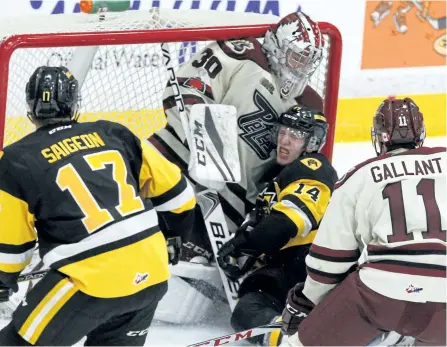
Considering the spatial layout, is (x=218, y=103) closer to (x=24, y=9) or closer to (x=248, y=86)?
(x=248, y=86)

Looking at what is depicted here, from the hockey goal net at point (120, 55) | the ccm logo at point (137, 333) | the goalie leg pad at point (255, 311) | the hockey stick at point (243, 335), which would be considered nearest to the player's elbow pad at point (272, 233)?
the goalie leg pad at point (255, 311)

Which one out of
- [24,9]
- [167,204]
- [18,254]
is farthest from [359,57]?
[18,254]

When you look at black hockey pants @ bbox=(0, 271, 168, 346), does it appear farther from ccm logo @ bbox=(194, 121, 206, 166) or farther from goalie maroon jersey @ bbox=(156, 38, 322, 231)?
goalie maroon jersey @ bbox=(156, 38, 322, 231)

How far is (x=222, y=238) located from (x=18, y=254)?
1214mm

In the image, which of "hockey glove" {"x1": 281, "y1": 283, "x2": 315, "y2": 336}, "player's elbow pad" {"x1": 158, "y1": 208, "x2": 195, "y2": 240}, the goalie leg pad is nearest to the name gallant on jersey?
"hockey glove" {"x1": 281, "y1": 283, "x2": 315, "y2": 336}

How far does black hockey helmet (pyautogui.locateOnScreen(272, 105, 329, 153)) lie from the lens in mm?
3352

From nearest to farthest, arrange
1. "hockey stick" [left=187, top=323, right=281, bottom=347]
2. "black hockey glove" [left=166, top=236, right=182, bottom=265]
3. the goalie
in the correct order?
1. "black hockey glove" [left=166, top=236, right=182, bottom=265]
2. "hockey stick" [left=187, top=323, right=281, bottom=347]
3. the goalie

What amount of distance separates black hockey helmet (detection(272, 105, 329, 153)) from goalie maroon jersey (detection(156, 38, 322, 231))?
127mm

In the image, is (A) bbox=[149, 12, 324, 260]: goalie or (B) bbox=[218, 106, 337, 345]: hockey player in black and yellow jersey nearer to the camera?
(B) bbox=[218, 106, 337, 345]: hockey player in black and yellow jersey

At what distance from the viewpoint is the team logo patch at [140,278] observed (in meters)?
2.42

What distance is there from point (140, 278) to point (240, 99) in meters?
1.24

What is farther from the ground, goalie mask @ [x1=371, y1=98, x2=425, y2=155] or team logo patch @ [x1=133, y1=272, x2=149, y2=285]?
goalie mask @ [x1=371, y1=98, x2=425, y2=155]

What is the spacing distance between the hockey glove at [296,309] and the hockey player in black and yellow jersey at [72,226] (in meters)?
0.41

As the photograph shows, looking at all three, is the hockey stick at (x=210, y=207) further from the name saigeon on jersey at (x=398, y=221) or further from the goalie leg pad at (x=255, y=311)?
the name saigeon on jersey at (x=398, y=221)
